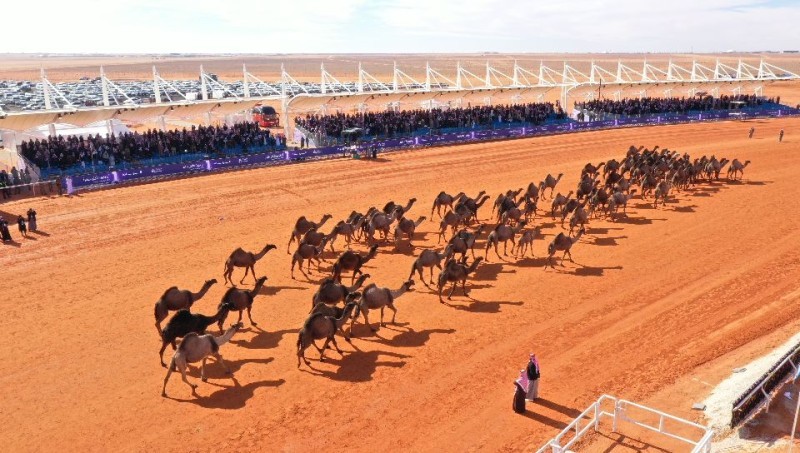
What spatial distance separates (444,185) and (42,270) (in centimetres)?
2140

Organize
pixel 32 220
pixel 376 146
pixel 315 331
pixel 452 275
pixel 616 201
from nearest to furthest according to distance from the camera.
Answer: pixel 315 331, pixel 452 275, pixel 32 220, pixel 616 201, pixel 376 146

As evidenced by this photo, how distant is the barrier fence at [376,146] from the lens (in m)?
34.8

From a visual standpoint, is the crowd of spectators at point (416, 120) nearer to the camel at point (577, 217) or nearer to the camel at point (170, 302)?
the camel at point (577, 217)

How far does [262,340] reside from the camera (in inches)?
619

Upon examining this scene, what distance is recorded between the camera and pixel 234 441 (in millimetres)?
11555

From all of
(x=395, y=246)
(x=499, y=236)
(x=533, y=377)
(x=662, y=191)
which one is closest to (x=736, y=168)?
(x=662, y=191)

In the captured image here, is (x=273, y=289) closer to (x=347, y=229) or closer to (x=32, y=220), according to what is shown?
(x=347, y=229)

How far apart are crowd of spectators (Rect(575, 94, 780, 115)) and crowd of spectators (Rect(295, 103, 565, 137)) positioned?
251 inches

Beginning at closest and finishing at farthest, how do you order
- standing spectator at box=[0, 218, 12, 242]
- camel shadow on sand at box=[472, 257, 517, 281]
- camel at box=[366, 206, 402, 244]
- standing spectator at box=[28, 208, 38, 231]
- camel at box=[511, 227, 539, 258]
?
A: camel shadow on sand at box=[472, 257, 517, 281] < camel at box=[511, 227, 539, 258] < camel at box=[366, 206, 402, 244] < standing spectator at box=[0, 218, 12, 242] < standing spectator at box=[28, 208, 38, 231]

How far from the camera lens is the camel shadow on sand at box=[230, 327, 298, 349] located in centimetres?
1543

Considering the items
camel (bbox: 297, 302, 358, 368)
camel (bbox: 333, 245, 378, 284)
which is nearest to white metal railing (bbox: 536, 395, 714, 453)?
camel (bbox: 297, 302, 358, 368)

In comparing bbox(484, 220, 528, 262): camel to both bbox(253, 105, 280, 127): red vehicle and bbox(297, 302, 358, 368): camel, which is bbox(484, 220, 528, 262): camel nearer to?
bbox(297, 302, 358, 368): camel

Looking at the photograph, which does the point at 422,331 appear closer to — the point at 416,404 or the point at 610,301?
the point at 416,404

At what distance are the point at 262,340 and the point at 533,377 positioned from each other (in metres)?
7.42
